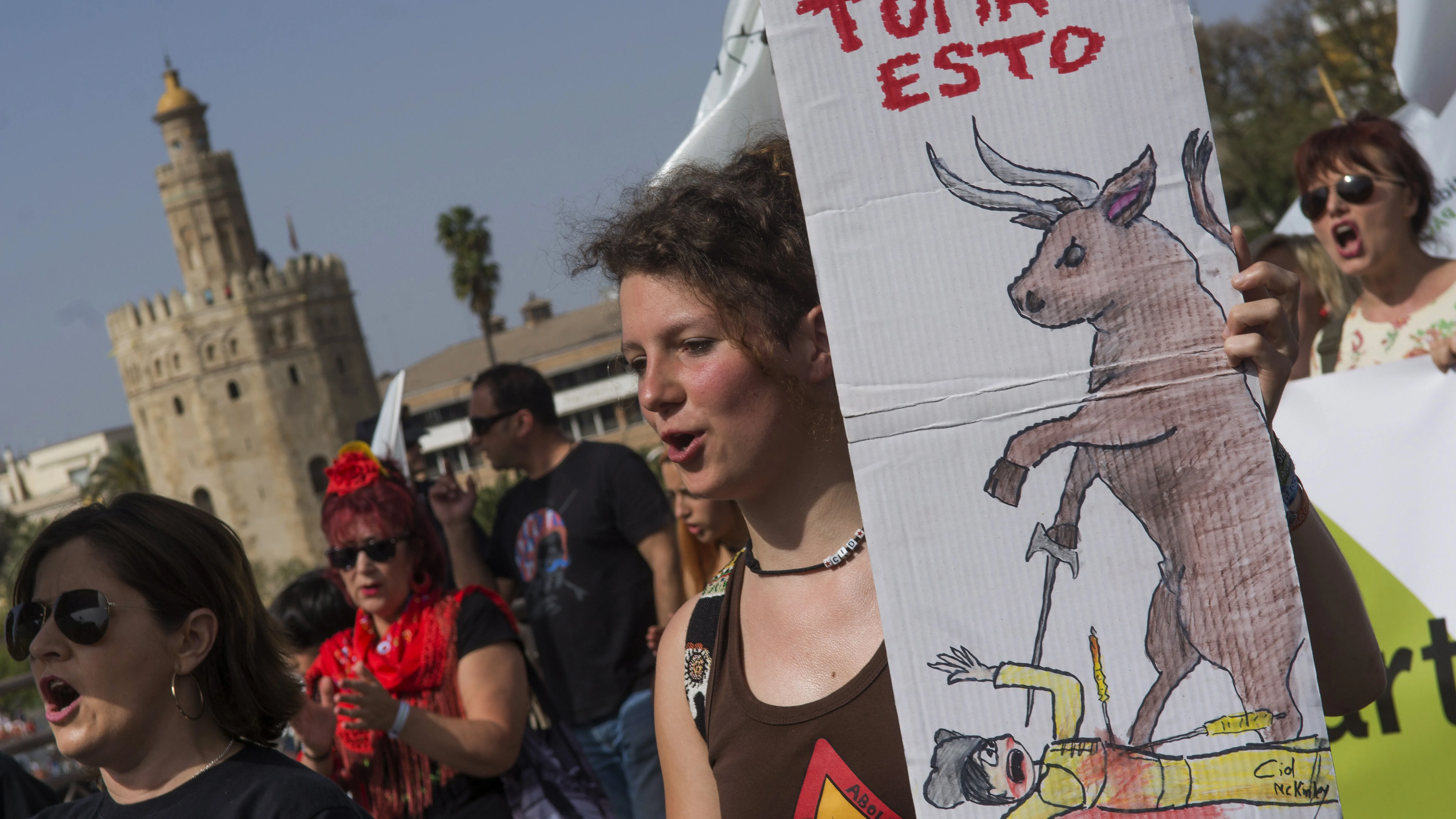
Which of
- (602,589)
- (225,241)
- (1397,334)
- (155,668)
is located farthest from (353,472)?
(225,241)

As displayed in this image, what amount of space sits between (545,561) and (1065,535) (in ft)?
11.5

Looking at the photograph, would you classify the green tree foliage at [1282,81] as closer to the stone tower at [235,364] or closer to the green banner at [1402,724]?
the green banner at [1402,724]

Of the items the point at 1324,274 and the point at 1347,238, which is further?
the point at 1324,274

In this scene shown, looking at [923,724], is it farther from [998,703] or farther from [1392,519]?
[1392,519]

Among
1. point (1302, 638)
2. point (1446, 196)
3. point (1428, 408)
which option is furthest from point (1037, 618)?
point (1446, 196)

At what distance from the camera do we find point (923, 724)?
143cm

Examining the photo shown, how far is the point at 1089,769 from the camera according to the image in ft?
4.51

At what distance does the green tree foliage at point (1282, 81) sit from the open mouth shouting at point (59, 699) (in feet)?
124

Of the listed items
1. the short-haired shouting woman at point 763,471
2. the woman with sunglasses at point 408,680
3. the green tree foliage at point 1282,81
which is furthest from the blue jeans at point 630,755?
the green tree foliage at point 1282,81

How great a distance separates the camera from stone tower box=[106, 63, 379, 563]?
6031 cm

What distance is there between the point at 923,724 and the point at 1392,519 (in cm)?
244

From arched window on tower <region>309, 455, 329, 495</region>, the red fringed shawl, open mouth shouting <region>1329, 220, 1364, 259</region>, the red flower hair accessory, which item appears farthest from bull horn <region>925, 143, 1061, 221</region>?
arched window on tower <region>309, 455, 329, 495</region>

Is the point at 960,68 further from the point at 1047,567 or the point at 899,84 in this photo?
the point at 1047,567

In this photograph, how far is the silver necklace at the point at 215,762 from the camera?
230 centimetres
